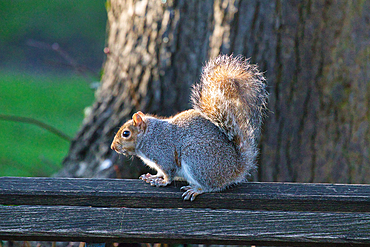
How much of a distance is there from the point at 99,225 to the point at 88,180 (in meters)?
0.18

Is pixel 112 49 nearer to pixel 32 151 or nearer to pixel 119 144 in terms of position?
pixel 119 144

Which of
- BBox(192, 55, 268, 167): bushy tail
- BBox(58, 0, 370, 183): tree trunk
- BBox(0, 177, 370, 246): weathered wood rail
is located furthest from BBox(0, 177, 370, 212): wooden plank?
BBox(58, 0, 370, 183): tree trunk

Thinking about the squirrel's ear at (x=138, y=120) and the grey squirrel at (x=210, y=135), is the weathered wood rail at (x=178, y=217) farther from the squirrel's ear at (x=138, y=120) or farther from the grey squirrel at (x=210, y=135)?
the squirrel's ear at (x=138, y=120)

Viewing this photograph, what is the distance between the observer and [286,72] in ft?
5.34

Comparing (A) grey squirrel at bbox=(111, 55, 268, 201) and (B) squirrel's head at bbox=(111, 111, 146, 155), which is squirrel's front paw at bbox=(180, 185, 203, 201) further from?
(B) squirrel's head at bbox=(111, 111, 146, 155)

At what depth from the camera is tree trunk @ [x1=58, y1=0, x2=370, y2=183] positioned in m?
1.60

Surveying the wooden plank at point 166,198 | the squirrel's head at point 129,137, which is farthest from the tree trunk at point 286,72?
the wooden plank at point 166,198

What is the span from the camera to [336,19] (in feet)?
5.39

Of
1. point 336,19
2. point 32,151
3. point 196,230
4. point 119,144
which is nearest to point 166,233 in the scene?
point 196,230

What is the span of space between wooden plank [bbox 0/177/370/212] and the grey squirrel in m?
0.07

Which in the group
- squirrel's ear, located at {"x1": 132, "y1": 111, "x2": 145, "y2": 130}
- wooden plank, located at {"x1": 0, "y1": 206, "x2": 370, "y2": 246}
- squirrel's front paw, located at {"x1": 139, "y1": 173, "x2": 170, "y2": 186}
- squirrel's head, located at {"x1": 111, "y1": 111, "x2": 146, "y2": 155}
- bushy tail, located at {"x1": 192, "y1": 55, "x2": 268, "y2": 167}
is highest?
bushy tail, located at {"x1": 192, "y1": 55, "x2": 268, "y2": 167}

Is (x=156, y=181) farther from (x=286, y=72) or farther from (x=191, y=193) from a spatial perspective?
(x=286, y=72)

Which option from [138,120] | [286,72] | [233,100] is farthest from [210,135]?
[286,72]

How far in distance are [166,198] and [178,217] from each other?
0.07 metres
